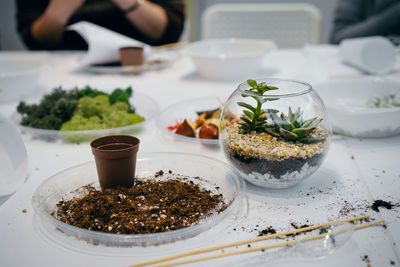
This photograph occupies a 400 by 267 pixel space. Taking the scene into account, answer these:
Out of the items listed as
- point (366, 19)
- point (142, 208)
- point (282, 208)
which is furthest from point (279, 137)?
point (366, 19)

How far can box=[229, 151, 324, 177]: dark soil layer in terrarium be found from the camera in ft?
2.27

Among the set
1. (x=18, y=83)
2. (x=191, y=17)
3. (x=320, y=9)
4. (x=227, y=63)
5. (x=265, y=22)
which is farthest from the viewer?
(x=191, y=17)

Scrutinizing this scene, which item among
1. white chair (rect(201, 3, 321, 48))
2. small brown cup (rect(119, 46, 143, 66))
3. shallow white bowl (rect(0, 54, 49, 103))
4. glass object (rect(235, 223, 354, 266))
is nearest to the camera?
glass object (rect(235, 223, 354, 266))

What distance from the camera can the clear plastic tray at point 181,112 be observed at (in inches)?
39.7

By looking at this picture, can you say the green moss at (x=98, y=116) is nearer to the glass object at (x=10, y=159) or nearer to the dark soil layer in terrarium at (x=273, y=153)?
the glass object at (x=10, y=159)

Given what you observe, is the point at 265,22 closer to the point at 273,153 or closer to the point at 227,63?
the point at 227,63

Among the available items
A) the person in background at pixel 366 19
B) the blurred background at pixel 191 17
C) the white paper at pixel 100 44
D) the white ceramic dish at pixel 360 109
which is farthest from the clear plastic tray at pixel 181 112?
the blurred background at pixel 191 17

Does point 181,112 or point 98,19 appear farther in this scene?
point 98,19

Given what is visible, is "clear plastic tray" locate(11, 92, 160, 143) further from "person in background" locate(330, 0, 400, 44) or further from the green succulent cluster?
"person in background" locate(330, 0, 400, 44)

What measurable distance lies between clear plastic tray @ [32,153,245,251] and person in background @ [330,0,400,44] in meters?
1.72

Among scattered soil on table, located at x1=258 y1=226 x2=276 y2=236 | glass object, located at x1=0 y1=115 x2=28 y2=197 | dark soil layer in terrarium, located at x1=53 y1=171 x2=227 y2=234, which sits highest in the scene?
glass object, located at x1=0 y1=115 x2=28 y2=197

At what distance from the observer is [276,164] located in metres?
0.69

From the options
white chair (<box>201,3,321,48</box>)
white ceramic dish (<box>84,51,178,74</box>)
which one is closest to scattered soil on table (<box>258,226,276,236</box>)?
white ceramic dish (<box>84,51,178,74</box>)

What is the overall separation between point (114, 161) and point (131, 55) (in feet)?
3.34
